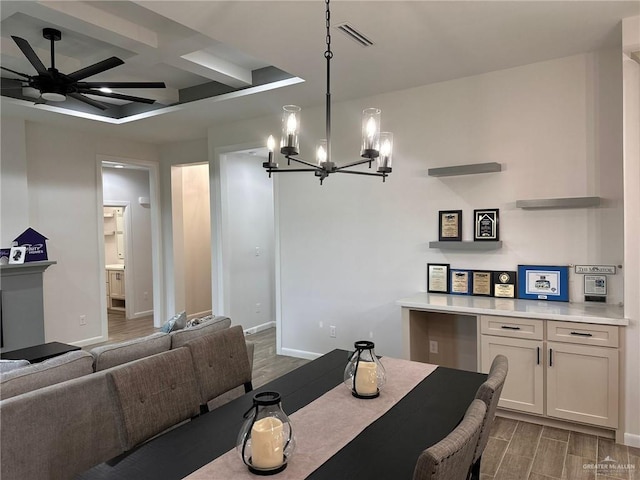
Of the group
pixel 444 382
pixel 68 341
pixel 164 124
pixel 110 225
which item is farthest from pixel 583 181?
pixel 110 225

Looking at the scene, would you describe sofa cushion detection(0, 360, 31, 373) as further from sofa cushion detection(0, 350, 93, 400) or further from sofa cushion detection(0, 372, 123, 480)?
sofa cushion detection(0, 372, 123, 480)

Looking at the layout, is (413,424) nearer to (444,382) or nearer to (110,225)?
(444,382)

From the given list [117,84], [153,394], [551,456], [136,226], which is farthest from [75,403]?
[136,226]

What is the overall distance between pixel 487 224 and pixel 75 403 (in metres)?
3.27

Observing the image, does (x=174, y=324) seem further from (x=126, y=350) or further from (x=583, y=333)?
(x=583, y=333)

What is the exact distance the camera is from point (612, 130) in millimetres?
3277

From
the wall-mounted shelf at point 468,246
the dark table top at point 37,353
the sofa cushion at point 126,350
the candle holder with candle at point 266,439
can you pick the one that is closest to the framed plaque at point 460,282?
the wall-mounted shelf at point 468,246

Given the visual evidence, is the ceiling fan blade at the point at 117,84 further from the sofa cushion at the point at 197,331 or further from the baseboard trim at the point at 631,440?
the baseboard trim at the point at 631,440

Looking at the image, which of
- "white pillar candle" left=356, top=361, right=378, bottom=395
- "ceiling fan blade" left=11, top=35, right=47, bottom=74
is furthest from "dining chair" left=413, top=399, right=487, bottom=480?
"ceiling fan blade" left=11, top=35, right=47, bottom=74

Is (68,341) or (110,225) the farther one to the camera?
(110,225)

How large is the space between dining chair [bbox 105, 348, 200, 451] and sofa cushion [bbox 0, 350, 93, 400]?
0.47 m

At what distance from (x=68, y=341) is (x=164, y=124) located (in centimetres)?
309

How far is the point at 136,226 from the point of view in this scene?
779 cm

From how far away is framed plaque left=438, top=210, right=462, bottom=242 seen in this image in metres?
3.91
